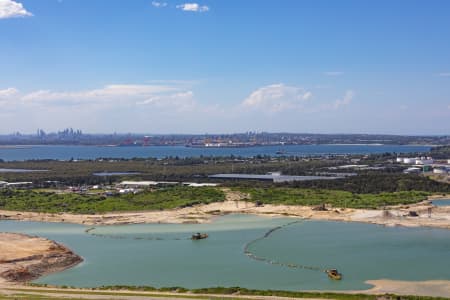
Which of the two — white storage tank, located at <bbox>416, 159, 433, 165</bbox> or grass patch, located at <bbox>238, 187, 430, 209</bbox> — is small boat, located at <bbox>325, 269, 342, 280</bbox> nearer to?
grass patch, located at <bbox>238, 187, 430, 209</bbox>

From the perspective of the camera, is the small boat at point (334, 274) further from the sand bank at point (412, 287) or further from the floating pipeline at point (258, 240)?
the sand bank at point (412, 287)

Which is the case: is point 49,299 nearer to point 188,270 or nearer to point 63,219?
point 188,270

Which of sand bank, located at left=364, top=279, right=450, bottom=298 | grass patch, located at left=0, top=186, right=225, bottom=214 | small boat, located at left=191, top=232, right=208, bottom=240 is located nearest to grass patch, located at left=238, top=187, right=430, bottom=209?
grass patch, located at left=0, top=186, right=225, bottom=214

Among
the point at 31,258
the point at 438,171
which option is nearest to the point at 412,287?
the point at 31,258

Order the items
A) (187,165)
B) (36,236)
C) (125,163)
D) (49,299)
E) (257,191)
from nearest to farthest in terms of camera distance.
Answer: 1. (49,299)
2. (36,236)
3. (257,191)
4. (187,165)
5. (125,163)

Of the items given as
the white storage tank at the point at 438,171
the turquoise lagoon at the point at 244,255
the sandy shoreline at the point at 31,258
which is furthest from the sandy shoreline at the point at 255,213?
the white storage tank at the point at 438,171

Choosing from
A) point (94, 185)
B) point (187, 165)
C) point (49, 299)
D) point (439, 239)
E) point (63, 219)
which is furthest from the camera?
point (187, 165)

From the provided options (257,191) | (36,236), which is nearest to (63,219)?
(36,236)

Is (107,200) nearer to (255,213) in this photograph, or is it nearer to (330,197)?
(255,213)
